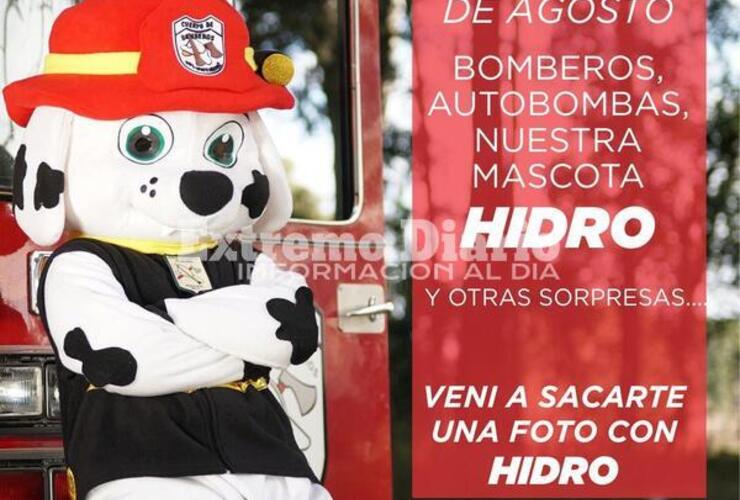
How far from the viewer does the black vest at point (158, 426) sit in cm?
281

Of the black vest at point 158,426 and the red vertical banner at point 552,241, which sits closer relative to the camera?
the black vest at point 158,426

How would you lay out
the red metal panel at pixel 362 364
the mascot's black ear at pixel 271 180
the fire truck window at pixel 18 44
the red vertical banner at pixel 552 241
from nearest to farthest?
the mascot's black ear at pixel 271 180 → the fire truck window at pixel 18 44 → the red metal panel at pixel 362 364 → the red vertical banner at pixel 552 241

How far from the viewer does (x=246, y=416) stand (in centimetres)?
290

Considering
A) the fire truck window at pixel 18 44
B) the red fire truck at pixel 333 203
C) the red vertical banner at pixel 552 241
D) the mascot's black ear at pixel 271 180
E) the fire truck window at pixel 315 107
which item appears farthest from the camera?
the red vertical banner at pixel 552 241

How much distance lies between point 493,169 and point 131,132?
95.0 inches

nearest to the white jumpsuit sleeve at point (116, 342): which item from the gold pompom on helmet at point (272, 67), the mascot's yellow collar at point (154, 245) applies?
the mascot's yellow collar at point (154, 245)

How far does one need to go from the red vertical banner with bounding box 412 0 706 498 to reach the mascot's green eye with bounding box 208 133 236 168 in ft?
7.16

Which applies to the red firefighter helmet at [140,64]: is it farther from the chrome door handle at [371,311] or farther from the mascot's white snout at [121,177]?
the chrome door handle at [371,311]

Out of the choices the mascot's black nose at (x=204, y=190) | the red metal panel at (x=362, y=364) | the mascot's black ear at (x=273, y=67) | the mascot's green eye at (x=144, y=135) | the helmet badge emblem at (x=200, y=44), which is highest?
the helmet badge emblem at (x=200, y=44)

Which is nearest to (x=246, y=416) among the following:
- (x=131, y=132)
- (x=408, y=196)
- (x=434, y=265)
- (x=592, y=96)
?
(x=131, y=132)

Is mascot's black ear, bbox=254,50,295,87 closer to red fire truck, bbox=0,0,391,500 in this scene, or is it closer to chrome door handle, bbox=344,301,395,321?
red fire truck, bbox=0,0,391,500

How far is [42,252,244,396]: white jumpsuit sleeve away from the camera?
9.11ft

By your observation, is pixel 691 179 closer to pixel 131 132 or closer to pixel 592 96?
pixel 592 96

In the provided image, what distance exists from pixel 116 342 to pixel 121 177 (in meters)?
0.36
